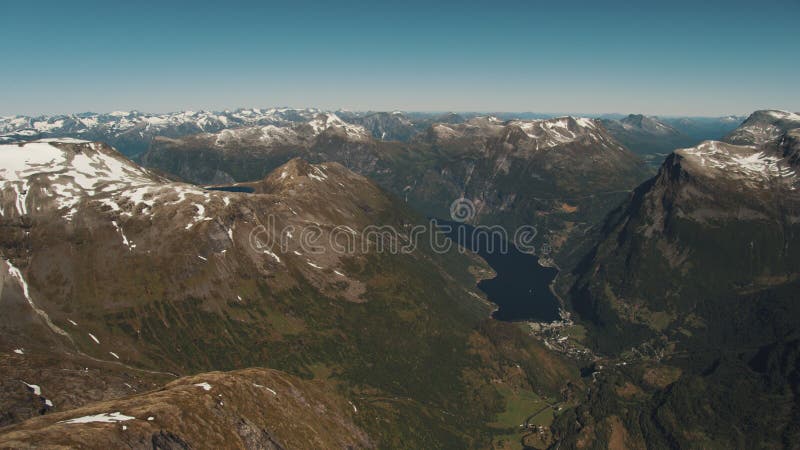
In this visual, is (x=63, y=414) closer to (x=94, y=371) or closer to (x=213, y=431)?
(x=213, y=431)

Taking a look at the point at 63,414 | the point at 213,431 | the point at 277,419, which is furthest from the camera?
the point at 277,419

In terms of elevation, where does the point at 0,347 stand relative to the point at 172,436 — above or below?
below

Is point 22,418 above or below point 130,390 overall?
above

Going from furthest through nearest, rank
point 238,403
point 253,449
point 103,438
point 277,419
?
point 277,419
point 238,403
point 253,449
point 103,438

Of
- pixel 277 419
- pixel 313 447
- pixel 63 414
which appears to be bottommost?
pixel 313 447

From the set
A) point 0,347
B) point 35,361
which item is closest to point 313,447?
point 35,361

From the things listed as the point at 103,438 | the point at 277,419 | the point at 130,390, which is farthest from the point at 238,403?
the point at 103,438

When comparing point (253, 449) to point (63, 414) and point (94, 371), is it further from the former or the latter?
point (94, 371)

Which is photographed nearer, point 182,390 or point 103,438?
point 103,438

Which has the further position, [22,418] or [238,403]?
[238,403]
